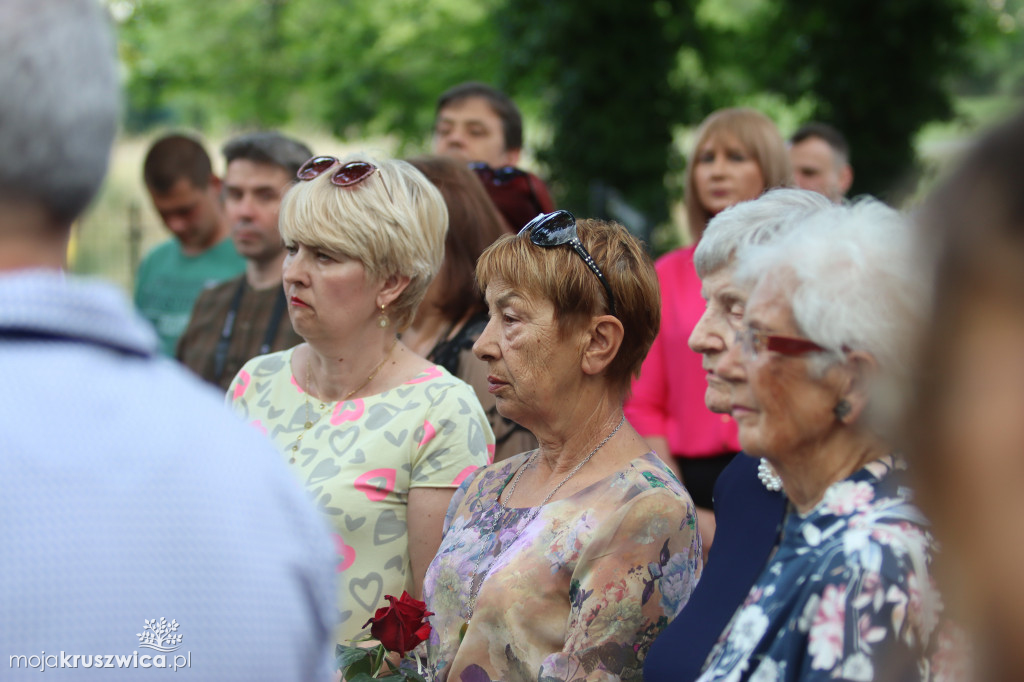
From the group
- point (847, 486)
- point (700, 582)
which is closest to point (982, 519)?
point (847, 486)

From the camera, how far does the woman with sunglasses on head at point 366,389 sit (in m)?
2.99

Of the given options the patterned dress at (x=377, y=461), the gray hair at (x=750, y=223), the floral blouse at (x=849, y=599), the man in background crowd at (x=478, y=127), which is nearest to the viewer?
the floral blouse at (x=849, y=599)

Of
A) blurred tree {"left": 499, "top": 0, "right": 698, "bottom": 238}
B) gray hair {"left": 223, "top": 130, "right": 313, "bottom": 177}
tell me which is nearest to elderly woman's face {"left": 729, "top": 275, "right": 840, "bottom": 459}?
gray hair {"left": 223, "top": 130, "right": 313, "bottom": 177}

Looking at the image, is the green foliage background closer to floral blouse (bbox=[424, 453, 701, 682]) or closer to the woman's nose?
the woman's nose

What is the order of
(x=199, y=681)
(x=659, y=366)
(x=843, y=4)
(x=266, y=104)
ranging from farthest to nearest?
1. (x=266, y=104)
2. (x=843, y=4)
3. (x=659, y=366)
4. (x=199, y=681)

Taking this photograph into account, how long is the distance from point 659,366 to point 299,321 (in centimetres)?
156

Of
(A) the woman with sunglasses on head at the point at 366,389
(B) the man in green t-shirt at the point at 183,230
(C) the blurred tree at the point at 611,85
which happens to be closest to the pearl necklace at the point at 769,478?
(A) the woman with sunglasses on head at the point at 366,389

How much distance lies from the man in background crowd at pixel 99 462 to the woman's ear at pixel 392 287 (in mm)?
2173

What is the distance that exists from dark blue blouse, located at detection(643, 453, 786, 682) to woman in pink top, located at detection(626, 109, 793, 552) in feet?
4.18

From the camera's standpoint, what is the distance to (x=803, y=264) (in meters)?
1.91

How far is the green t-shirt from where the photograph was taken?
224 inches

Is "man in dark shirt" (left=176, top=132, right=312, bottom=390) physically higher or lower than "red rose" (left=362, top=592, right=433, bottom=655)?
higher

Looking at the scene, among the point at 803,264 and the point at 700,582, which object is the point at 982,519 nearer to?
the point at 803,264

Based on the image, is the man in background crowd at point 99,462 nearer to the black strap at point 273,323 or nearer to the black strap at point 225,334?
the black strap at point 273,323
